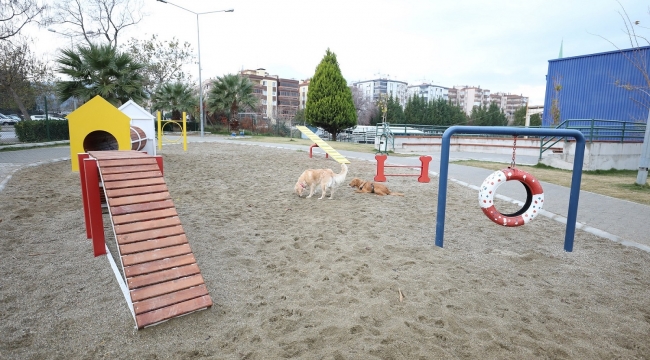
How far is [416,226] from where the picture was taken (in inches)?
215

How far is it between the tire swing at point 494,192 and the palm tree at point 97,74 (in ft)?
53.6

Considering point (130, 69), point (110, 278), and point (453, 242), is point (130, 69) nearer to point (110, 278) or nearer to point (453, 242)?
point (110, 278)

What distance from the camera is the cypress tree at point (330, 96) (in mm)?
25828

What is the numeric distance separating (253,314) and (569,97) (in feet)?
84.1

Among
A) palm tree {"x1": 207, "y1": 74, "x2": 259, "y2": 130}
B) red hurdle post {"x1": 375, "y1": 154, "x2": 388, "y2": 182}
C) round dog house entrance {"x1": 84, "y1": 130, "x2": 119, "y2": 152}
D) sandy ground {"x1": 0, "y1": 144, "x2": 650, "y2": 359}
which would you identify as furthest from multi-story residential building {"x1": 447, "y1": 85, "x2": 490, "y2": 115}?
sandy ground {"x1": 0, "y1": 144, "x2": 650, "y2": 359}

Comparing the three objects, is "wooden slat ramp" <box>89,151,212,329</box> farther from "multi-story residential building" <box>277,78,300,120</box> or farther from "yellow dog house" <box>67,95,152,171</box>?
"multi-story residential building" <box>277,78,300,120</box>

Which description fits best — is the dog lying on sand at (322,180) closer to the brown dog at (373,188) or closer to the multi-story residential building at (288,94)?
the brown dog at (373,188)

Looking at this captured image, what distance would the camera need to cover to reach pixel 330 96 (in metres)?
25.9

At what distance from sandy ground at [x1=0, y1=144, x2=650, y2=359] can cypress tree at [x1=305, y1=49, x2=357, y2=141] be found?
67.5ft

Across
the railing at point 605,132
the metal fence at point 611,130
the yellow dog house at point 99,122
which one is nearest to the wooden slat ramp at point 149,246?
the yellow dog house at point 99,122

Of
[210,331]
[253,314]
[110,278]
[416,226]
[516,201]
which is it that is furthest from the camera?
[516,201]

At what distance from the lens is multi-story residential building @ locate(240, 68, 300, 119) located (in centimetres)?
8225

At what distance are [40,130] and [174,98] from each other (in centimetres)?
1061

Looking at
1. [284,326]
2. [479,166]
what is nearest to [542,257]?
[284,326]
